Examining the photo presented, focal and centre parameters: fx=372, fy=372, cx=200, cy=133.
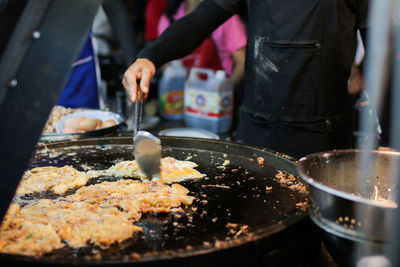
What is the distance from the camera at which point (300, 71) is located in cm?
258

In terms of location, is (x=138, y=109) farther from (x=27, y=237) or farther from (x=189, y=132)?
(x=189, y=132)

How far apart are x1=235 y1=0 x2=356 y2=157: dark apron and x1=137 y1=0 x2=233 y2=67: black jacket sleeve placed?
0.26m

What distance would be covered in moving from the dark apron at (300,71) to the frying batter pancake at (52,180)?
1429mm

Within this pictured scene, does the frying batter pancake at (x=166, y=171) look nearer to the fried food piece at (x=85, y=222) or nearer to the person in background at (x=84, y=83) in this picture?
the fried food piece at (x=85, y=222)

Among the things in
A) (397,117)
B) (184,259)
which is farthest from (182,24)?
(184,259)

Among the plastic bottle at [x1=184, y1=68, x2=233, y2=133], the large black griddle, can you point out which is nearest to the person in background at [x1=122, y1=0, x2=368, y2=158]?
the large black griddle

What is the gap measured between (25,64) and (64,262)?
0.55 meters

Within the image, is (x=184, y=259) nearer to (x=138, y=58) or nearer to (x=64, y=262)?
(x=64, y=262)

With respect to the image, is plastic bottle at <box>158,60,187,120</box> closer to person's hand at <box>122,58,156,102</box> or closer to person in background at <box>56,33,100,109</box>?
person in background at <box>56,33,100,109</box>

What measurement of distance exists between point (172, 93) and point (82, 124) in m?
2.11

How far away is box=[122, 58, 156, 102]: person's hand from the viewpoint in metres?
2.06

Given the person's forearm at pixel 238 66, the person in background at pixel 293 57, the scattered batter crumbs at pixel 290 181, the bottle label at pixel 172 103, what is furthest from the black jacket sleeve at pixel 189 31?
the person's forearm at pixel 238 66

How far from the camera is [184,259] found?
3.66 ft

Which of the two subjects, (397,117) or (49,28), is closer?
(49,28)
